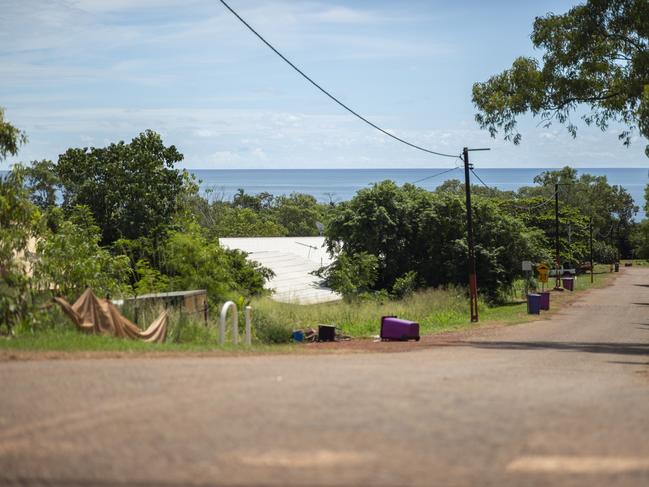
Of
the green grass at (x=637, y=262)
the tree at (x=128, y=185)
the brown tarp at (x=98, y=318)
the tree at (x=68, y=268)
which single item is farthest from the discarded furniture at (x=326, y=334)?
the green grass at (x=637, y=262)

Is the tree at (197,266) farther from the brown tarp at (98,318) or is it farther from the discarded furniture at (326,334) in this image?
the brown tarp at (98,318)

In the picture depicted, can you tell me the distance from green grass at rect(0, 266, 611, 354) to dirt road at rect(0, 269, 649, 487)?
2.79 m

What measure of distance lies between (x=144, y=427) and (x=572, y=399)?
17.5 feet

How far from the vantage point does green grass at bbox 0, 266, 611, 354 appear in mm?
15938

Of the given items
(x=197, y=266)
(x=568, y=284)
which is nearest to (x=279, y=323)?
(x=197, y=266)

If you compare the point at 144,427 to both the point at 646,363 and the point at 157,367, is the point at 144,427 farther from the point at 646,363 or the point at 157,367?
the point at 646,363

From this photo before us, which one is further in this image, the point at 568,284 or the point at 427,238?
the point at 568,284

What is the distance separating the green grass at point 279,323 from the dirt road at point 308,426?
110 inches

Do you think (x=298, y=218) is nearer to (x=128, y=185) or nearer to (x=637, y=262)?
(x=637, y=262)

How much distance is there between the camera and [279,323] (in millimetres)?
28953

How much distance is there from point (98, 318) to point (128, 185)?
30116 mm

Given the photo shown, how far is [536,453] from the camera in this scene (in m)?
7.75

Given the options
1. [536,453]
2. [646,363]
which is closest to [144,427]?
[536,453]

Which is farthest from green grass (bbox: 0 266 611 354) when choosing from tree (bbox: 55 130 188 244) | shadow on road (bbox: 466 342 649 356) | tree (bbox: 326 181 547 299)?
tree (bbox: 55 130 188 244)
